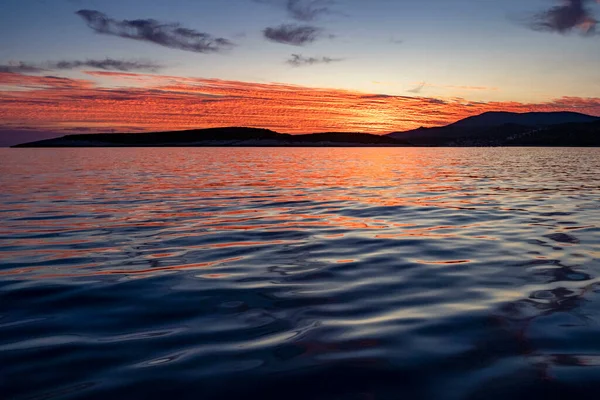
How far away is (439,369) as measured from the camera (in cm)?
471

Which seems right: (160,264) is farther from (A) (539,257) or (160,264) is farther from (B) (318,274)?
(A) (539,257)

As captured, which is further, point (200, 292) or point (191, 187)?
point (191, 187)

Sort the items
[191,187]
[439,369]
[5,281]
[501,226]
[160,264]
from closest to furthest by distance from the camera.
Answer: [439,369] → [5,281] → [160,264] → [501,226] → [191,187]

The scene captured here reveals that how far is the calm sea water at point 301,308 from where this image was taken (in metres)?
4.49

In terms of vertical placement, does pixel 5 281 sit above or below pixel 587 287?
Result: below

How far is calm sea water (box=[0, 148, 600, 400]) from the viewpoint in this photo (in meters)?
4.49

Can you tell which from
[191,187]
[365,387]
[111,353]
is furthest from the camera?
[191,187]

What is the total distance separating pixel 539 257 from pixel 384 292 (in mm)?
4071

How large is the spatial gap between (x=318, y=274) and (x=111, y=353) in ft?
13.2

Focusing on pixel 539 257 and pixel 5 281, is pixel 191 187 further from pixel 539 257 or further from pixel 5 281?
pixel 539 257

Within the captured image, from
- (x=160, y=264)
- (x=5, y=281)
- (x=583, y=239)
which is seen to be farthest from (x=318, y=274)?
(x=583, y=239)

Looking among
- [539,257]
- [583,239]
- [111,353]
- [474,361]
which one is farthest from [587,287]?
[111,353]

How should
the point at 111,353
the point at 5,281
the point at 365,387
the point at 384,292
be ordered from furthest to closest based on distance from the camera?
the point at 5,281
the point at 384,292
the point at 111,353
the point at 365,387

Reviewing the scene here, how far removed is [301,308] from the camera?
6.58 metres
